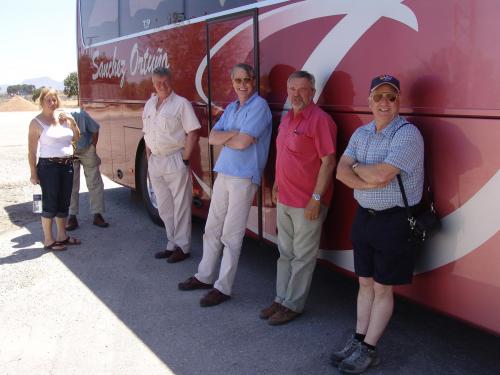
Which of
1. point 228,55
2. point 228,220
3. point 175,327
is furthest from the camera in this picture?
point 228,55

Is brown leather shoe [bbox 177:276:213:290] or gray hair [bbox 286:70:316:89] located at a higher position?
gray hair [bbox 286:70:316:89]

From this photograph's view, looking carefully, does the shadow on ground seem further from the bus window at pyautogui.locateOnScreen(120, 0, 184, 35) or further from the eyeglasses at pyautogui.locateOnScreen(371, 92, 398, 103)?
the bus window at pyautogui.locateOnScreen(120, 0, 184, 35)

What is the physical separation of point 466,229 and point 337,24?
152 centimetres

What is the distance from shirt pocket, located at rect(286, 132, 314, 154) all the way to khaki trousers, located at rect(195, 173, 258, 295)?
63 centimetres

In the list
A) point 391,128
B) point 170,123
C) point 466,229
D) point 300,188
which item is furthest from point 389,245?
point 170,123

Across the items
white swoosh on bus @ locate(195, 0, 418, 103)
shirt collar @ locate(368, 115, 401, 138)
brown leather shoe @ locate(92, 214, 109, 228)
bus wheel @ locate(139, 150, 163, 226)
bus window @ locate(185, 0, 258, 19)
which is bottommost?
brown leather shoe @ locate(92, 214, 109, 228)

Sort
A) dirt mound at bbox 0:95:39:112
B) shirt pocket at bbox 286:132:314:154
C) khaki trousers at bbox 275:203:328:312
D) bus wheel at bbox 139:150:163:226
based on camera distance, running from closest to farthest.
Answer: shirt pocket at bbox 286:132:314:154, khaki trousers at bbox 275:203:328:312, bus wheel at bbox 139:150:163:226, dirt mound at bbox 0:95:39:112

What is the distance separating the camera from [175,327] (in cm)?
389

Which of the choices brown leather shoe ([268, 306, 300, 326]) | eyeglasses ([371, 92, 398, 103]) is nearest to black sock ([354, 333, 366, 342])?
brown leather shoe ([268, 306, 300, 326])

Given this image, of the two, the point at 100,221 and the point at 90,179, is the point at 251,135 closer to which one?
the point at 90,179

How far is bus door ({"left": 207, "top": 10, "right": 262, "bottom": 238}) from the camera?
424 cm

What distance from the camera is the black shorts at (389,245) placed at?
9.57ft

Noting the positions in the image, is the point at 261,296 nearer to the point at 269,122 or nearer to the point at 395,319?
the point at 395,319

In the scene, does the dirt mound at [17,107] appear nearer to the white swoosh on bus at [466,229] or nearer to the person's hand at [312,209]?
the person's hand at [312,209]
